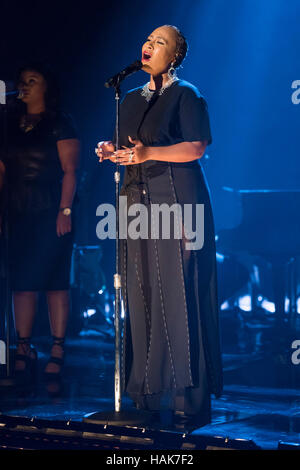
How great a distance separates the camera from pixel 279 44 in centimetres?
906

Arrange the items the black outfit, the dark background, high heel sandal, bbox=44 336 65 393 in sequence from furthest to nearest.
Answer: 1. the dark background
2. the black outfit
3. high heel sandal, bbox=44 336 65 393

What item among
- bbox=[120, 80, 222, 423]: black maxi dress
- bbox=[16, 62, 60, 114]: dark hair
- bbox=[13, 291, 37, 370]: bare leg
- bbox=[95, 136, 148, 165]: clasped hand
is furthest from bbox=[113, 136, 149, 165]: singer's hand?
bbox=[13, 291, 37, 370]: bare leg

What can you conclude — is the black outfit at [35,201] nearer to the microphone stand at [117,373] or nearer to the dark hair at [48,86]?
the dark hair at [48,86]

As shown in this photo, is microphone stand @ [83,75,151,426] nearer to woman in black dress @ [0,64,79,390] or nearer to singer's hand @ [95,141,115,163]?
singer's hand @ [95,141,115,163]

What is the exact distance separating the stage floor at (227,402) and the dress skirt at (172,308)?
0.22 meters

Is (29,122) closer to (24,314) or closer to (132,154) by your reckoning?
(24,314)

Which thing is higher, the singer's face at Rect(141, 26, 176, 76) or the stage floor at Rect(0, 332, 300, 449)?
the singer's face at Rect(141, 26, 176, 76)

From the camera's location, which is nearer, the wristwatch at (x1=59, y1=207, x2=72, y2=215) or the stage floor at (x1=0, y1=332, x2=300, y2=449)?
the stage floor at (x1=0, y1=332, x2=300, y2=449)

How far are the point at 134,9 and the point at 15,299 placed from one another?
398cm

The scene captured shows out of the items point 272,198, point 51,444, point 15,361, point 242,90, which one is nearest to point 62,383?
point 15,361

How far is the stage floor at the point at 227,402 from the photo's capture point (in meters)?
3.58

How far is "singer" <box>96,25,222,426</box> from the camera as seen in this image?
11.9 ft

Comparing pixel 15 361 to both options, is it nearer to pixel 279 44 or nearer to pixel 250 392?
pixel 250 392

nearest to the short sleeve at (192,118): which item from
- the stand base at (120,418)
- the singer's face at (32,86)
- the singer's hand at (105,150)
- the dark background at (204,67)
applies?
the singer's hand at (105,150)
